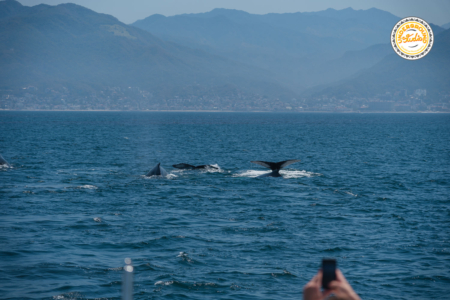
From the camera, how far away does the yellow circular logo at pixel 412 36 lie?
134 feet

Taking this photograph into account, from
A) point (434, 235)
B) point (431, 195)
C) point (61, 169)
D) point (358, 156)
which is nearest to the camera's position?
point (434, 235)

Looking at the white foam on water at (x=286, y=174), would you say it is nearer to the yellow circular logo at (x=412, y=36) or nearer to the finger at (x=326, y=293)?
the yellow circular logo at (x=412, y=36)

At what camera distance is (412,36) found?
1700 inches

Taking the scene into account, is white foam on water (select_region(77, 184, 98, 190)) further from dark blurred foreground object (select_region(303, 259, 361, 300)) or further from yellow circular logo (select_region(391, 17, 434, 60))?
dark blurred foreground object (select_region(303, 259, 361, 300))

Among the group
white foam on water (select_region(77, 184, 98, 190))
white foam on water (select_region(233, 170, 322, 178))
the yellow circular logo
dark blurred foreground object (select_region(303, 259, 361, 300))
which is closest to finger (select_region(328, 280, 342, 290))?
dark blurred foreground object (select_region(303, 259, 361, 300))

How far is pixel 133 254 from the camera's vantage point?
19234mm

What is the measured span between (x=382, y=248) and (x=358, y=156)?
4437cm

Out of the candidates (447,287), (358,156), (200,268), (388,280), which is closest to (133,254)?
(200,268)

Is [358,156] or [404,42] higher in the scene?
[404,42]

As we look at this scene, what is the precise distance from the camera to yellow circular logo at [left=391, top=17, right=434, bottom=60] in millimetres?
40875

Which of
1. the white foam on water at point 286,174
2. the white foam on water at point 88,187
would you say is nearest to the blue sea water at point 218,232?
the white foam on water at point 88,187

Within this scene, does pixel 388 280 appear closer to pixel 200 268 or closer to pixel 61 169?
pixel 200 268

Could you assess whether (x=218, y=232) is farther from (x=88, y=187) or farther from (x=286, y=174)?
(x=286, y=174)

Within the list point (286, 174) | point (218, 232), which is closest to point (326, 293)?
point (218, 232)
